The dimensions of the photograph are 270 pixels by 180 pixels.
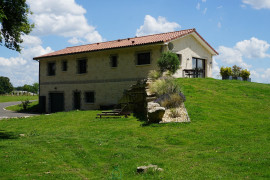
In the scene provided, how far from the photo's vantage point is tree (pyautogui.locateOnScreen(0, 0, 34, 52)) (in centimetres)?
1471

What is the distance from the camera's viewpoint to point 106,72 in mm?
28297

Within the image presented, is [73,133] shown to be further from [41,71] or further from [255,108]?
[41,71]

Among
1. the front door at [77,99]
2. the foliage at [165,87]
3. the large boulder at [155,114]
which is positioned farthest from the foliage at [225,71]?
the large boulder at [155,114]

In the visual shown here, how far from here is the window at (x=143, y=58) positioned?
25266 mm

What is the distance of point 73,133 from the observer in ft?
47.4

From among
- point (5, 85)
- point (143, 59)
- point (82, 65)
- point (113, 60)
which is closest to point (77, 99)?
point (82, 65)

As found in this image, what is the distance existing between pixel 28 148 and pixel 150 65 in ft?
51.8

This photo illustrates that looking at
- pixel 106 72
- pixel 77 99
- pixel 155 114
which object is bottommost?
pixel 155 114

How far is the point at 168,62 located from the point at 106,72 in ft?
26.8

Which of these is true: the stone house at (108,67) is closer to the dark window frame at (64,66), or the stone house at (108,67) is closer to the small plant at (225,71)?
the dark window frame at (64,66)

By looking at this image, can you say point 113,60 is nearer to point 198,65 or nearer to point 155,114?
point 198,65

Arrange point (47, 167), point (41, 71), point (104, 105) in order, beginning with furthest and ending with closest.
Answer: point (41, 71), point (104, 105), point (47, 167)

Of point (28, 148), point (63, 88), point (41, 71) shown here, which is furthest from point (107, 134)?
point (41, 71)

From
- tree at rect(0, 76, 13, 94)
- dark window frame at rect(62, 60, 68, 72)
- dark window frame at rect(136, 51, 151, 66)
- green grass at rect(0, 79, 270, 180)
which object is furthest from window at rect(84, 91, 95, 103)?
tree at rect(0, 76, 13, 94)
